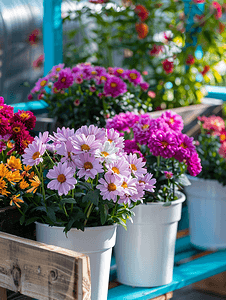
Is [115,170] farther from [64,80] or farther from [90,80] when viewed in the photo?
[90,80]

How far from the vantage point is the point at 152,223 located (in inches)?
62.1

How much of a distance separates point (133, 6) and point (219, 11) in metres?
0.49

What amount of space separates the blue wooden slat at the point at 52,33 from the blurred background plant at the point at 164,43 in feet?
1.06

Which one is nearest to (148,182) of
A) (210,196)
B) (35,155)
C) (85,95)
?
(35,155)

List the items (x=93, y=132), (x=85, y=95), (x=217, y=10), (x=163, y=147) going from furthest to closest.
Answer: (x=217, y=10) < (x=85, y=95) < (x=163, y=147) < (x=93, y=132)

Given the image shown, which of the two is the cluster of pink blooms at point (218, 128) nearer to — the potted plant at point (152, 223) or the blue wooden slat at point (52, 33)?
the potted plant at point (152, 223)

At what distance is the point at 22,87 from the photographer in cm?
205

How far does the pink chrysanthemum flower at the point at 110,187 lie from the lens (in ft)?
3.68

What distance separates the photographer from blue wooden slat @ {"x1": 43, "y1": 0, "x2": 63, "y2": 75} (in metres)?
2.11

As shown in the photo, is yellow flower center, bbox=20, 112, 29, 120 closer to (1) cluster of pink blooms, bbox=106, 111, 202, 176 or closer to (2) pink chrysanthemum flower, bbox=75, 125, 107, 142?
(2) pink chrysanthemum flower, bbox=75, 125, 107, 142

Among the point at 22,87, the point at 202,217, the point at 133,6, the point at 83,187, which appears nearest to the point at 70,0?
the point at 133,6

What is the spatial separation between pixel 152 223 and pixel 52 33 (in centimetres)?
104

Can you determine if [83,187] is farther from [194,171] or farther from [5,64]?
[5,64]

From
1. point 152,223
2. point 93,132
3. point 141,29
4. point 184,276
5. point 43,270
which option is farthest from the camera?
point 141,29
